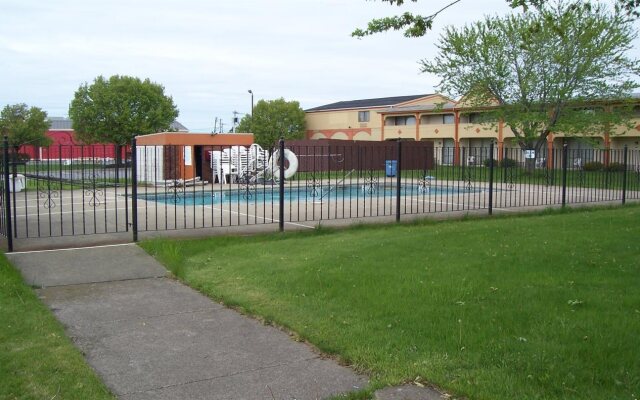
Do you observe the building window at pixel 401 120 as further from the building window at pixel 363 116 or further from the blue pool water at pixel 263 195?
the blue pool water at pixel 263 195

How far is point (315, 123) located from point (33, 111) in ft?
107

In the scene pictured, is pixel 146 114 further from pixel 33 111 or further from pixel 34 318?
pixel 34 318

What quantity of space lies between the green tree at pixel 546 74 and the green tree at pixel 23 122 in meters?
29.4

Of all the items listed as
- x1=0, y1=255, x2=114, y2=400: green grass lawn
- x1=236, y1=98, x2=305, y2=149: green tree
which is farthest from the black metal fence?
x1=236, y1=98, x2=305, y2=149: green tree

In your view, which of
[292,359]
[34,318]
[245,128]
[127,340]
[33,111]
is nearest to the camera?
[292,359]

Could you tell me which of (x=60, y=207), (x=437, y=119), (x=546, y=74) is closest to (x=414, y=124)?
(x=437, y=119)

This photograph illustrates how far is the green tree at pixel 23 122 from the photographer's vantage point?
45062mm

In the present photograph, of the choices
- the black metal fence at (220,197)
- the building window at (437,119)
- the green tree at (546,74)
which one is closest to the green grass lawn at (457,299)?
the black metal fence at (220,197)

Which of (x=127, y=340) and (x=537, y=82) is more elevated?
(x=537, y=82)

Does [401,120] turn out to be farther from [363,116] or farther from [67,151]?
[67,151]

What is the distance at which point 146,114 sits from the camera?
180 ft

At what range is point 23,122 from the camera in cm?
4738

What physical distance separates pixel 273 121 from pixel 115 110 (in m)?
18.8

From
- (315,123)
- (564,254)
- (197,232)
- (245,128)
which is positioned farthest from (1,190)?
(315,123)
